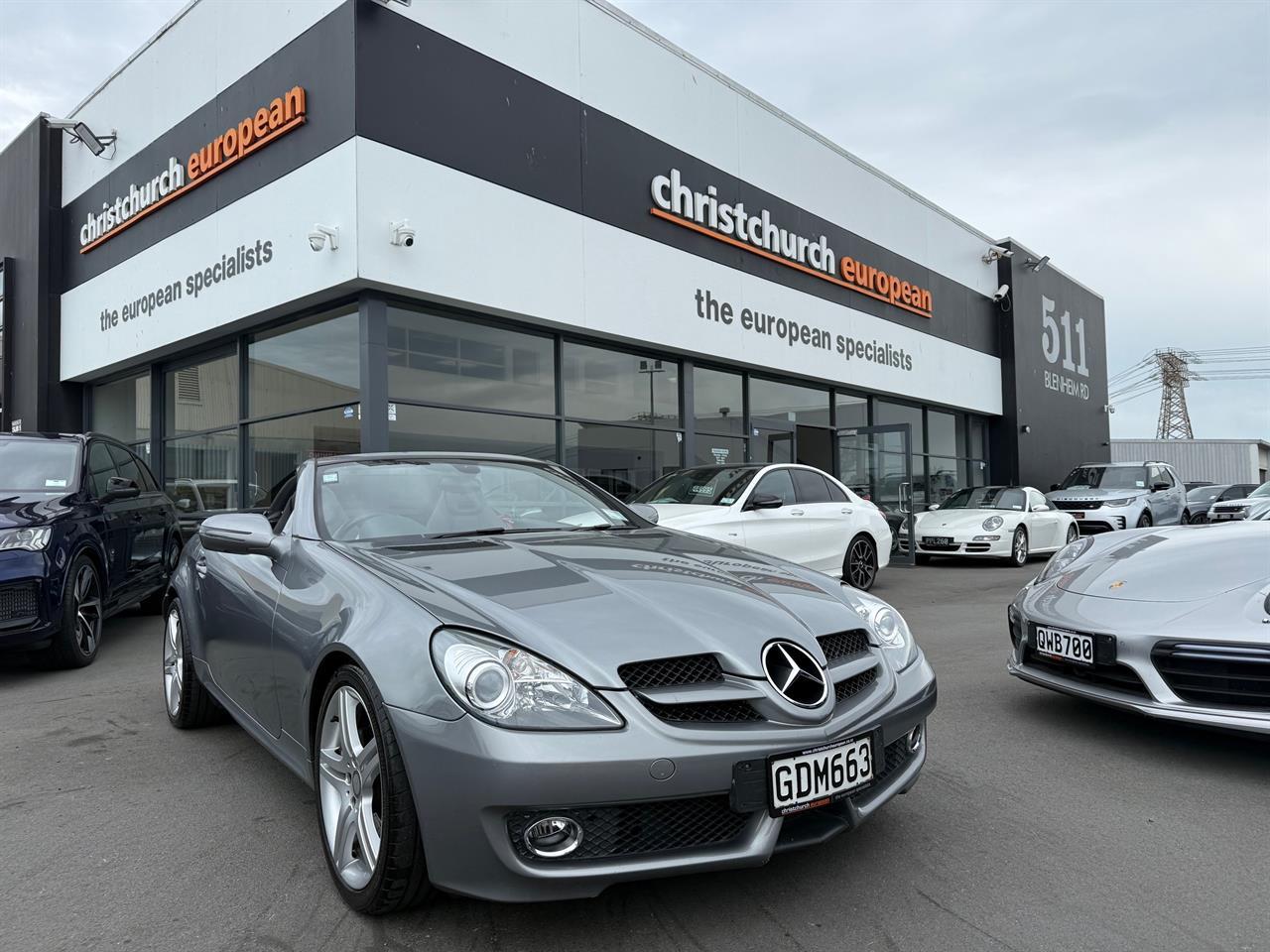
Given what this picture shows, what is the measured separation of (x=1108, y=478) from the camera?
53.9 feet

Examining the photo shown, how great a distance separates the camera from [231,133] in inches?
393

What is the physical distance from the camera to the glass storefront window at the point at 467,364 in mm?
9156

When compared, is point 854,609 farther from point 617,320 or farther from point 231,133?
point 231,133

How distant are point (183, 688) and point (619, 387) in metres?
8.25

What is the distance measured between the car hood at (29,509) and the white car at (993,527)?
10.3 meters

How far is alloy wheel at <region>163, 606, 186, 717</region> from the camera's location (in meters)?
3.92

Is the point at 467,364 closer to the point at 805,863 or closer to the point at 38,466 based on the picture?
the point at 38,466

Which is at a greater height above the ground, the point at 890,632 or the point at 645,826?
the point at 890,632

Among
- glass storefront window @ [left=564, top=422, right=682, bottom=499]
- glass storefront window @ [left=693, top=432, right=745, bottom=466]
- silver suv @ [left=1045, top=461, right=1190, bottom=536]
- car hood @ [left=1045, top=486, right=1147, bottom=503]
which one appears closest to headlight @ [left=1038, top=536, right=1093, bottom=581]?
glass storefront window @ [left=564, top=422, right=682, bottom=499]

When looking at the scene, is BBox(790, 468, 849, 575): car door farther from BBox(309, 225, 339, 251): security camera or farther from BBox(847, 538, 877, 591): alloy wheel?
BBox(309, 225, 339, 251): security camera

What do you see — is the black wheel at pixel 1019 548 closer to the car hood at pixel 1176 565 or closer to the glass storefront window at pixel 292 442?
the car hood at pixel 1176 565

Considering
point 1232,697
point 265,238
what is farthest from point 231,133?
point 1232,697

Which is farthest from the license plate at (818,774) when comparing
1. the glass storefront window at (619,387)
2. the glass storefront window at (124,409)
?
the glass storefront window at (124,409)

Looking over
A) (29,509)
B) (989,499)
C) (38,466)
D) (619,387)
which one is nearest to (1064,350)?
(989,499)
